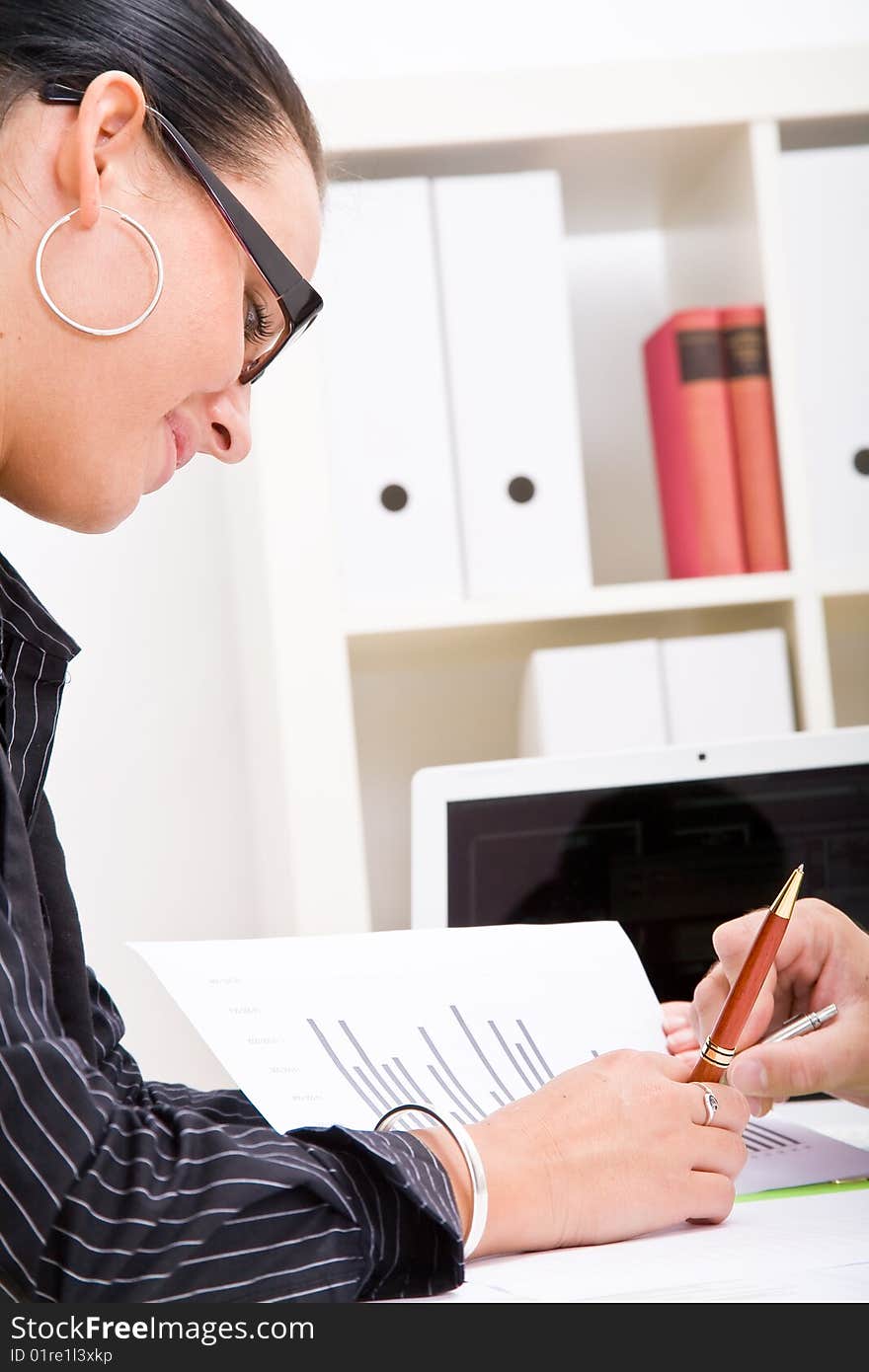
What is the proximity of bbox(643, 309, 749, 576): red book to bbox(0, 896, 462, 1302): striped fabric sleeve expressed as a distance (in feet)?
3.28

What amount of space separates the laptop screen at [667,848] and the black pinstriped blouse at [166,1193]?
58 cm

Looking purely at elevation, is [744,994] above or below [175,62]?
below

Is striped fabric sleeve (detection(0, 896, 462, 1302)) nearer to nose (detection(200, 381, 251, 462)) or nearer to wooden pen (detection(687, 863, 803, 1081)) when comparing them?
wooden pen (detection(687, 863, 803, 1081))

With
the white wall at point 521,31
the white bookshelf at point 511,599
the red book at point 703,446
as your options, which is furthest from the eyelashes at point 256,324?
the white wall at point 521,31

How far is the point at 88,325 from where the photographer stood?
73cm

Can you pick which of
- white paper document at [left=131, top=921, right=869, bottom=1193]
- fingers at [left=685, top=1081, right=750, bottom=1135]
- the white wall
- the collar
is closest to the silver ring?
fingers at [left=685, top=1081, right=750, bottom=1135]

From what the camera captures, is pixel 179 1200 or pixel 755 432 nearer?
pixel 179 1200

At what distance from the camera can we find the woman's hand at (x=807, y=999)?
0.76 m

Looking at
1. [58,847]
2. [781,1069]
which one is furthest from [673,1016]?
[58,847]

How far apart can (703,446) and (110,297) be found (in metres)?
0.90

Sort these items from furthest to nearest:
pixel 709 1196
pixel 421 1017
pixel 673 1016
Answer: pixel 673 1016
pixel 421 1017
pixel 709 1196

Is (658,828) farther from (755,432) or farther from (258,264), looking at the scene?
(258,264)

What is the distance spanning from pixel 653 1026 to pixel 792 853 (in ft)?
1.33

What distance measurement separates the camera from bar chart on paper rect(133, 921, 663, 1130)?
2.37 ft
